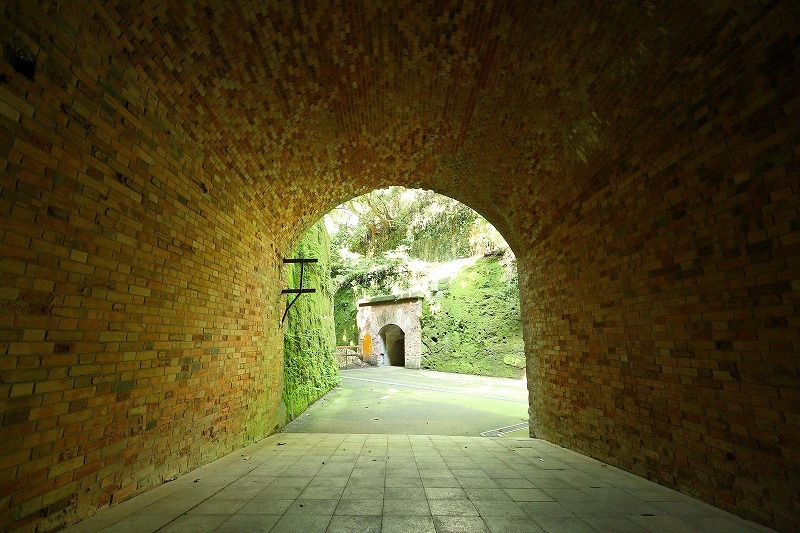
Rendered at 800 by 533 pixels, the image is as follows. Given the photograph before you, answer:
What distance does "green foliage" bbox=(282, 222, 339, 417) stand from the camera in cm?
748

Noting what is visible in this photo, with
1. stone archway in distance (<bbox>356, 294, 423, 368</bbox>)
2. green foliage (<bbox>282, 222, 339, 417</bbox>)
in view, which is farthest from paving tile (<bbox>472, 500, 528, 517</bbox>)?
stone archway in distance (<bbox>356, 294, 423, 368</bbox>)

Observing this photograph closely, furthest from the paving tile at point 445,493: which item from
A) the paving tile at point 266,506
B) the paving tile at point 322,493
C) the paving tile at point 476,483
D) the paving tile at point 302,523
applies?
the paving tile at point 266,506

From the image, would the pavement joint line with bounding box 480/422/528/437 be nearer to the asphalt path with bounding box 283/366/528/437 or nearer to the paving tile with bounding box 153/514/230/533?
the asphalt path with bounding box 283/366/528/437

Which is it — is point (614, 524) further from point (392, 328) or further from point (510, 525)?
point (392, 328)

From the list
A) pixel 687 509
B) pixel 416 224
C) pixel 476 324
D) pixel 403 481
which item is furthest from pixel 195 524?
pixel 416 224

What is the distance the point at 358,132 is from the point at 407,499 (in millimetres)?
4707

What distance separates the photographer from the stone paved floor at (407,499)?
2297mm

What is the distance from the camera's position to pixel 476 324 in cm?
1606

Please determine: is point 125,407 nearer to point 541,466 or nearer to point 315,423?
point 541,466

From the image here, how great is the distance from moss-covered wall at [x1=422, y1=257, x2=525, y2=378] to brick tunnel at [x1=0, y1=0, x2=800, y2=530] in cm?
1025

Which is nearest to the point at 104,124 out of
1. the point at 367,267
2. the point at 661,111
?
the point at 661,111

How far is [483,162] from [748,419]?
14.4 ft

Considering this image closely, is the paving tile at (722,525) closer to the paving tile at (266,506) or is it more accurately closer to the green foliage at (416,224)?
the paving tile at (266,506)

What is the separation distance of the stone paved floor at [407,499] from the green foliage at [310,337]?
3407 mm
